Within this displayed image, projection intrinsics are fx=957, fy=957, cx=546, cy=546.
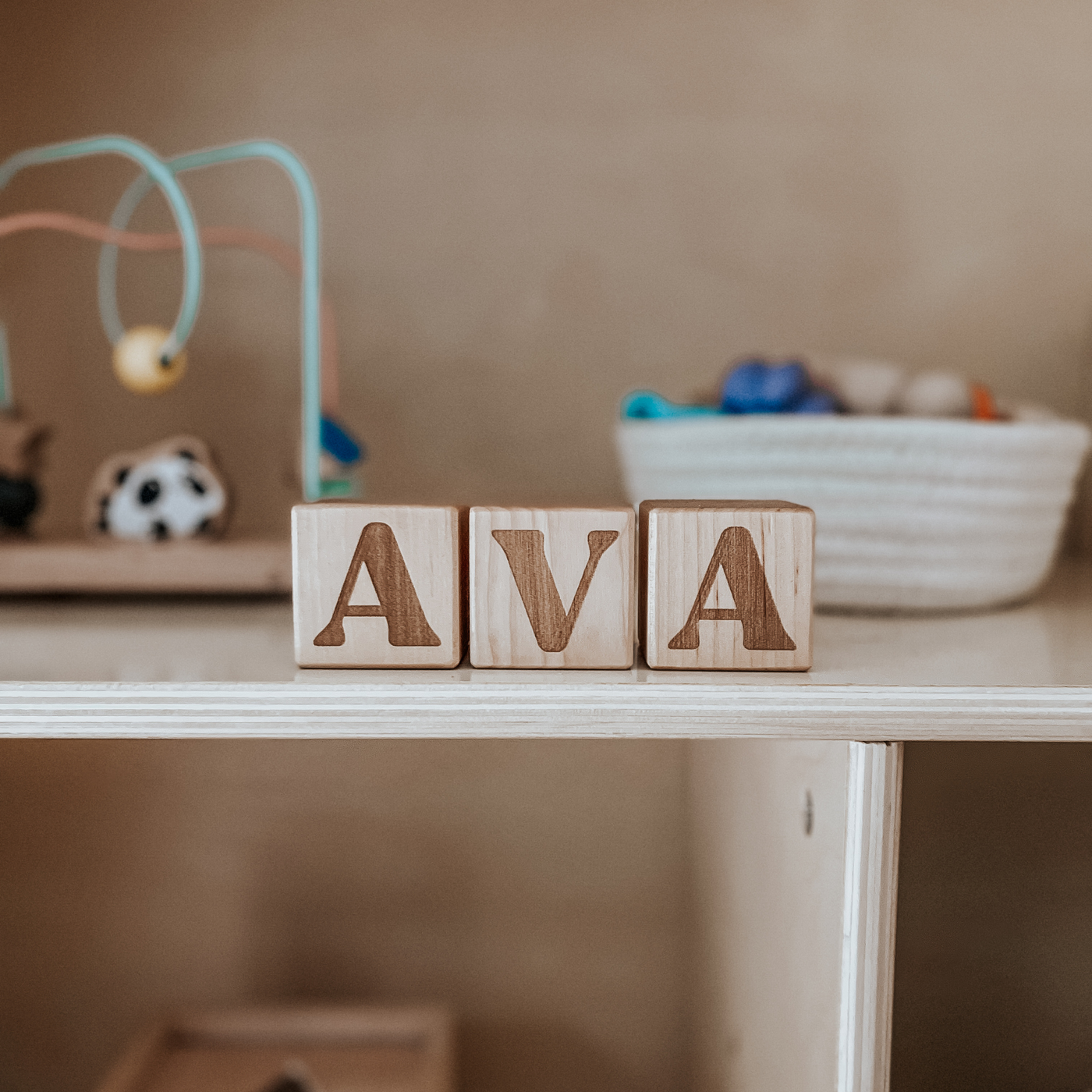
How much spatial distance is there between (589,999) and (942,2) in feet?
3.37

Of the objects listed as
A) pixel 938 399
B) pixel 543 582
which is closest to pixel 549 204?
pixel 938 399

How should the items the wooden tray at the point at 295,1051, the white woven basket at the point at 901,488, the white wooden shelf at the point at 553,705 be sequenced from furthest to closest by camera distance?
the wooden tray at the point at 295,1051 → the white woven basket at the point at 901,488 → the white wooden shelf at the point at 553,705

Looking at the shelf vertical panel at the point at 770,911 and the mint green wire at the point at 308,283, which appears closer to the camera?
the shelf vertical panel at the point at 770,911

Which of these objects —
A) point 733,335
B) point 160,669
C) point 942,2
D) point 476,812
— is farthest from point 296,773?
point 942,2

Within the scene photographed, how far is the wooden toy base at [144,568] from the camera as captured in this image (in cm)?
68

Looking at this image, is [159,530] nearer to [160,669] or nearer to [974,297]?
[160,669]

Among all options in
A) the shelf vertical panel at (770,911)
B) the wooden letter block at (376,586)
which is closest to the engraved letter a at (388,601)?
the wooden letter block at (376,586)

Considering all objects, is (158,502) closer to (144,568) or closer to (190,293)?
(144,568)

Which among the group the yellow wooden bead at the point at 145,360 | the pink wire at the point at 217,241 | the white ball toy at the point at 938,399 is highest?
the pink wire at the point at 217,241

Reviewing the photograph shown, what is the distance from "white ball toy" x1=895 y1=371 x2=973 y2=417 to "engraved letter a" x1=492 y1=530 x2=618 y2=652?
1.06ft

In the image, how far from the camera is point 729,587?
49 centimetres

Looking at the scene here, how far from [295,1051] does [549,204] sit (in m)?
0.82

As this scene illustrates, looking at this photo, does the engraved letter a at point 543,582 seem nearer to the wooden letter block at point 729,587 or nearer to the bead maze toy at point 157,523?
the wooden letter block at point 729,587

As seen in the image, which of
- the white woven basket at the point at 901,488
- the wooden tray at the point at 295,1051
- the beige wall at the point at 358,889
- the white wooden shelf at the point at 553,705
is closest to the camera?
the white wooden shelf at the point at 553,705
